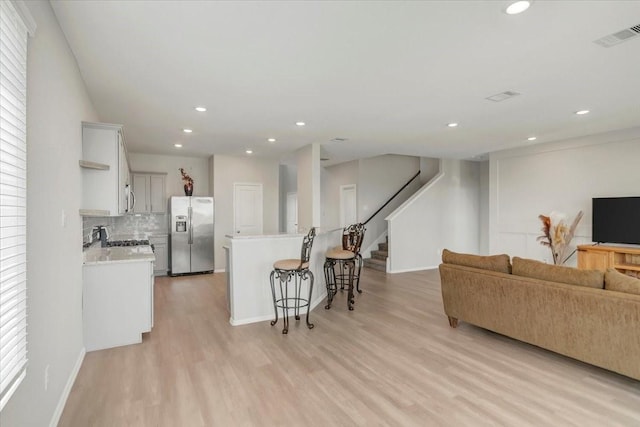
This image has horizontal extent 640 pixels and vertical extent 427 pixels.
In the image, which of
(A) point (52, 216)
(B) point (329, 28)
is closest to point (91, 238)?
(A) point (52, 216)

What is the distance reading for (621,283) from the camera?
270 centimetres

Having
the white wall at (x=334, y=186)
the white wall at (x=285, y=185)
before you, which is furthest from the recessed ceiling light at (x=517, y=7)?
the white wall at (x=285, y=185)

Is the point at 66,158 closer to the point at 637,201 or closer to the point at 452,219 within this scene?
the point at 637,201

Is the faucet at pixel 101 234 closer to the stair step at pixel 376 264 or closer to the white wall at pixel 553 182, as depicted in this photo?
the stair step at pixel 376 264

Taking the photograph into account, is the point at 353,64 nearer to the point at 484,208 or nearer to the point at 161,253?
the point at 161,253

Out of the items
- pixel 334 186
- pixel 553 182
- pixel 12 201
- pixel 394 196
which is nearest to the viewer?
pixel 12 201

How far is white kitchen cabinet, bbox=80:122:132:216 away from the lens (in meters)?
3.28

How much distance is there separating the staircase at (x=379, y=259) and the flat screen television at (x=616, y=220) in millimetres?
3910

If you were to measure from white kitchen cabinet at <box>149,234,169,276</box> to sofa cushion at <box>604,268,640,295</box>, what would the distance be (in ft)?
23.8

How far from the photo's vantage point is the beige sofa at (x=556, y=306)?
8.66 ft

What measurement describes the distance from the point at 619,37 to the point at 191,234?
7.01 metres

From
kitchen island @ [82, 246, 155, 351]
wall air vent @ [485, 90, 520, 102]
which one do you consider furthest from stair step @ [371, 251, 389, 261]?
kitchen island @ [82, 246, 155, 351]

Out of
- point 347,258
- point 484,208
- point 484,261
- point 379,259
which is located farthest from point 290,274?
point 484,208

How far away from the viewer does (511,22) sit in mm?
2209
